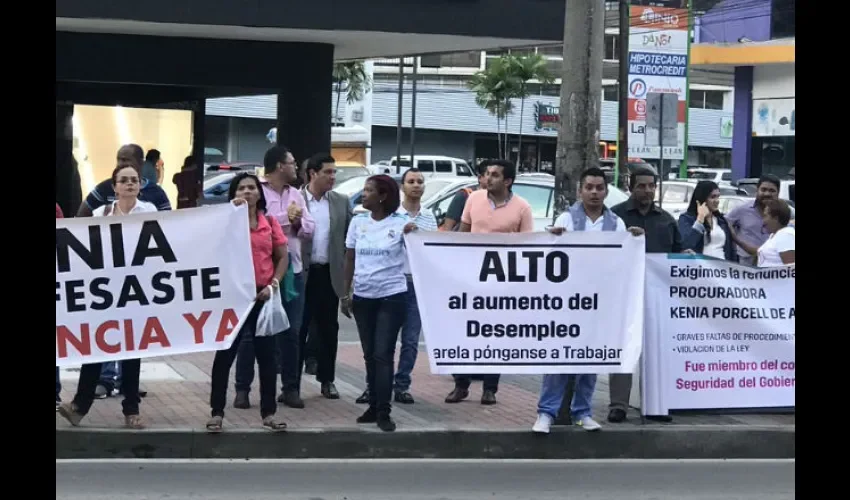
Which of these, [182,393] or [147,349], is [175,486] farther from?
[182,393]

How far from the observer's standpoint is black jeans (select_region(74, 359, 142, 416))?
Result: 8.25 m

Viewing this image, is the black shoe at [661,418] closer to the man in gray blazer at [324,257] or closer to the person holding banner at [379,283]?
the person holding banner at [379,283]

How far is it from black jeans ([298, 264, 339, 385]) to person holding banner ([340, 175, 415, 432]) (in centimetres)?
94

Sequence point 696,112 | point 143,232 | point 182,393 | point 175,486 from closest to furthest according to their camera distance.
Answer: point 175,486 < point 143,232 < point 182,393 < point 696,112

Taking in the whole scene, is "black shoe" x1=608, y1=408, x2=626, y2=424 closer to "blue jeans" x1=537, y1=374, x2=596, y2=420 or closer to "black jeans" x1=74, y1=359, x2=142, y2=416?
"blue jeans" x1=537, y1=374, x2=596, y2=420

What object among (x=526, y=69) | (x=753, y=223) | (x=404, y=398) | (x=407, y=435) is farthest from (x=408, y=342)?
(x=526, y=69)

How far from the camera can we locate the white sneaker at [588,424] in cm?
855

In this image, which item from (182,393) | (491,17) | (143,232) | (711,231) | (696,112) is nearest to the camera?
(143,232)

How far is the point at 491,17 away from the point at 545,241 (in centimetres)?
606

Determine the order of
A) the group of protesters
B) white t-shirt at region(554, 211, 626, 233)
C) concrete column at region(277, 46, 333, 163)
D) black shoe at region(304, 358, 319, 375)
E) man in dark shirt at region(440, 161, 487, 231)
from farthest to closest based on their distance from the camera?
concrete column at region(277, 46, 333, 163)
black shoe at region(304, 358, 319, 375)
man in dark shirt at region(440, 161, 487, 231)
white t-shirt at region(554, 211, 626, 233)
the group of protesters

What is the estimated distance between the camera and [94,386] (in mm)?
8312

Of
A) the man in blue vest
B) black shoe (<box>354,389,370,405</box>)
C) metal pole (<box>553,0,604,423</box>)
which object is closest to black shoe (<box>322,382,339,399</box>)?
black shoe (<box>354,389,370,405</box>)

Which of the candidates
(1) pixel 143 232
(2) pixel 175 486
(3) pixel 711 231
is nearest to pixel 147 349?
(1) pixel 143 232
